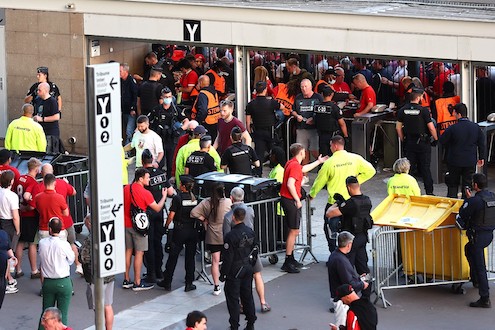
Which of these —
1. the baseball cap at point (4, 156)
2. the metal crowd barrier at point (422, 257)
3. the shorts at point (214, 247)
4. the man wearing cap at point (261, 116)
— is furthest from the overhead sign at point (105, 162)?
the man wearing cap at point (261, 116)

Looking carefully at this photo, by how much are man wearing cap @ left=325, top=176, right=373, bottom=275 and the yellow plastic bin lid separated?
473 mm

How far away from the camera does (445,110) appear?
68.5ft

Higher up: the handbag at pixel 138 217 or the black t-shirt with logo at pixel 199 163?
the black t-shirt with logo at pixel 199 163

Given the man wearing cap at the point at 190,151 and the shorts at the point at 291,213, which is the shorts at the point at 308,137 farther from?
the shorts at the point at 291,213

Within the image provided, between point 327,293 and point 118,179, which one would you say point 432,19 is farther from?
point 118,179

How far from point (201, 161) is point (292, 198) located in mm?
1583

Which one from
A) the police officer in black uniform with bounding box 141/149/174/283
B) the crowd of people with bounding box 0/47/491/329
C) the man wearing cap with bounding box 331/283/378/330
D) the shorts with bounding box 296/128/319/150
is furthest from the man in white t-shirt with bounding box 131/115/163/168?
the man wearing cap with bounding box 331/283/378/330

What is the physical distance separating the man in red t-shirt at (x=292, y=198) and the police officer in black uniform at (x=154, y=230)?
1457 millimetres

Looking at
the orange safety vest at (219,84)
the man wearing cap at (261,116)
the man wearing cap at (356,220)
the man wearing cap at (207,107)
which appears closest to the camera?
the man wearing cap at (356,220)

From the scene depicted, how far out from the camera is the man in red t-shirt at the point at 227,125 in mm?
19266

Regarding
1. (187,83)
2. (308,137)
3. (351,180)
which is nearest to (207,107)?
(308,137)

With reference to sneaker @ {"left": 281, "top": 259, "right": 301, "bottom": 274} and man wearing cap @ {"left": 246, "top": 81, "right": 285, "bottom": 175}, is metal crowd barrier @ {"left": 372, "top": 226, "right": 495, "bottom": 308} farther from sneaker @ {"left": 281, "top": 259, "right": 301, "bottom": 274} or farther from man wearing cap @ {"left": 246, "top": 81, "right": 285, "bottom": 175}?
man wearing cap @ {"left": 246, "top": 81, "right": 285, "bottom": 175}

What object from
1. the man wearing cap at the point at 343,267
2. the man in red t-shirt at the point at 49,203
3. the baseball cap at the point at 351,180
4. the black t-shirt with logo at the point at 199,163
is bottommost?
the man wearing cap at the point at 343,267

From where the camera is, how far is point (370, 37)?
68.5 feet
